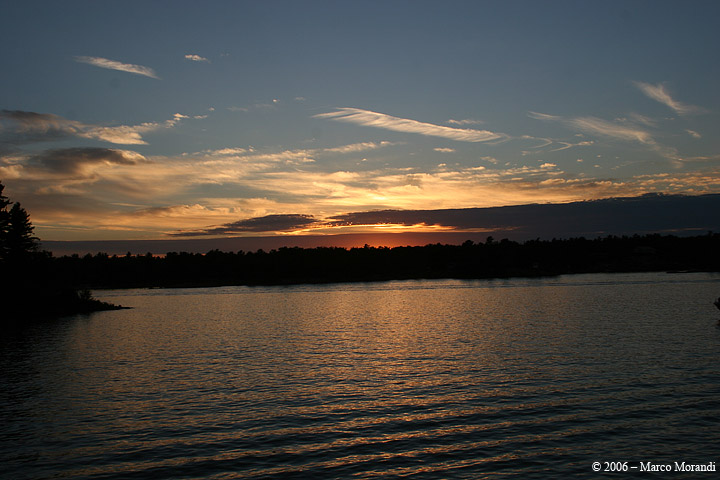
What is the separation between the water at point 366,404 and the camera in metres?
20.8

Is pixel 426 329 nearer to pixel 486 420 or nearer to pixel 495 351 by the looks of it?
pixel 495 351

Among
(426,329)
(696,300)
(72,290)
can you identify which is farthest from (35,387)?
(696,300)

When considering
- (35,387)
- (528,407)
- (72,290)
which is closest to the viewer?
(528,407)

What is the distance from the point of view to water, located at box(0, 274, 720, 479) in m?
20.8

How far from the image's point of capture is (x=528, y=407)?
2769cm

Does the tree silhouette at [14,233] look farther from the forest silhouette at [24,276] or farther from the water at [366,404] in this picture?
the water at [366,404]

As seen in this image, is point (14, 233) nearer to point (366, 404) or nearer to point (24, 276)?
point (24, 276)

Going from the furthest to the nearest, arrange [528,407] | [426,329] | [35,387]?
1. [426,329]
2. [35,387]
3. [528,407]

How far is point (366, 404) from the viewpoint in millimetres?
29391

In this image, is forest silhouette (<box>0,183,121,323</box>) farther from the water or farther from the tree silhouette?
the water

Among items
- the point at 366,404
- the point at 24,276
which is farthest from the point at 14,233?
the point at 366,404

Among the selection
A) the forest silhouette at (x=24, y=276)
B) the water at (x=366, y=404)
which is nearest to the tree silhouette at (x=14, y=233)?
the forest silhouette at (x=24, y=276)

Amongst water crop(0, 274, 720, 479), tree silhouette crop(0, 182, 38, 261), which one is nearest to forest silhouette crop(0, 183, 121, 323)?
tree silhouette crop(0, 182, 38, 261)

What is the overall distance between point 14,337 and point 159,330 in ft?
58.9
